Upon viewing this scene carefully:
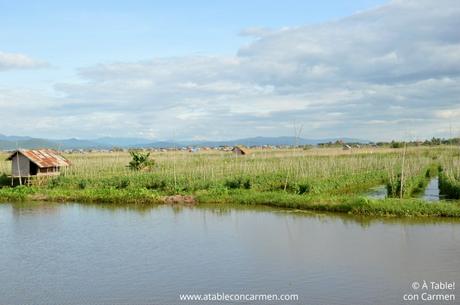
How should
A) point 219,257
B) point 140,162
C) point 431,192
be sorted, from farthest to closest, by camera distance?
point 140,162 < point 431,192 < point 219,257

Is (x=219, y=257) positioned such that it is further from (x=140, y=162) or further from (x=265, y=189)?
(x=140, y=162)

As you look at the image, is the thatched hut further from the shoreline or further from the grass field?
the shoreline

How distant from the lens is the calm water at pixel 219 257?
8.81m

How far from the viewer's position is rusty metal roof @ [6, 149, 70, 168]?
994 inches

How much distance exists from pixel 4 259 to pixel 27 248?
992 mm

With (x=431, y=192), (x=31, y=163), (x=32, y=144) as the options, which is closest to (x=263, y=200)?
(x=431, y=192)

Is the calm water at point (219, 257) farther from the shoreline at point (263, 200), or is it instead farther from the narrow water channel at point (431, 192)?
the narrow water channel at point (431, 192)

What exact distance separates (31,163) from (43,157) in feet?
2.17

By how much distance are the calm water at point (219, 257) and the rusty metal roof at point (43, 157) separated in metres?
9.37

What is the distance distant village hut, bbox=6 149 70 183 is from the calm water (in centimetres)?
948

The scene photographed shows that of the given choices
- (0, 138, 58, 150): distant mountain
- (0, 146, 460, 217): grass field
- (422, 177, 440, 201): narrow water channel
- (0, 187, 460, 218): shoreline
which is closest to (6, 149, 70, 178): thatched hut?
(0, 146, 460, 217): grass field

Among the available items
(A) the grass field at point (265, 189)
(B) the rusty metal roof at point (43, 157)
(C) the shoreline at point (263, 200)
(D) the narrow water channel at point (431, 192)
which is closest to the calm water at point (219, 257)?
(C) the shoreline at point (263, 200)

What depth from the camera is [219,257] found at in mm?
11055

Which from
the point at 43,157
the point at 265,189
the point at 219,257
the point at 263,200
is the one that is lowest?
the point at 219,257
